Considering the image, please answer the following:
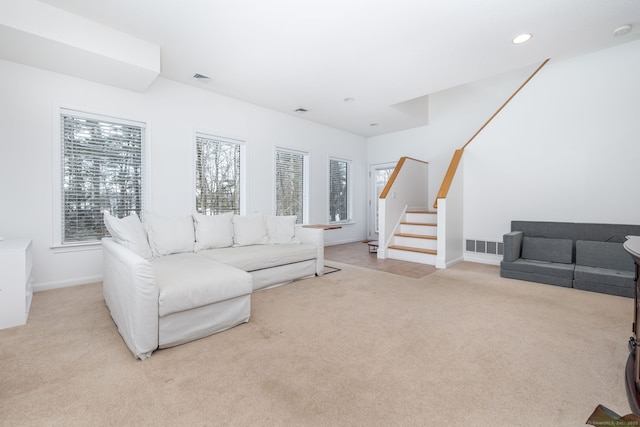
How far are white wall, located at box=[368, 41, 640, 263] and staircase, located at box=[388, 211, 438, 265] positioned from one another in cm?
65

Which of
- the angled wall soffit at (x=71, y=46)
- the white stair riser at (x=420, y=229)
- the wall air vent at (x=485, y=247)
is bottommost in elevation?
the wall air vent at (x=485, y=247)

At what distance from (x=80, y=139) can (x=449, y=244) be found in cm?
533

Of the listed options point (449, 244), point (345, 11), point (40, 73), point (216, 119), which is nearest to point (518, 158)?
point (449, 244)

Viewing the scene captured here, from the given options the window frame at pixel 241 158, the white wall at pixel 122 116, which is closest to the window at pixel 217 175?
the window frame at pixel 241 158

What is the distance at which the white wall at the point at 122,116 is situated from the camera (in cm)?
304

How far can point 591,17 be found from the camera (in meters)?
2.75

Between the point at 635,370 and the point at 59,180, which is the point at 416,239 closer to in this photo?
the point at 635,370

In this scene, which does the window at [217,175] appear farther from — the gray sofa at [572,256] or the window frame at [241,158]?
the gray sofa at [572,256]

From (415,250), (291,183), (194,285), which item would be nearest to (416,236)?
(415,250)

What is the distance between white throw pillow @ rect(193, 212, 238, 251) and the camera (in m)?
3.44

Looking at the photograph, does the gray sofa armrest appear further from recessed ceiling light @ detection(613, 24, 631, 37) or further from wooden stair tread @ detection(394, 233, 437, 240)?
recessed ceiling light @ detection(613, 24, 631, 37)

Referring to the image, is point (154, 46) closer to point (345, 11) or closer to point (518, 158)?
point (345, 11)

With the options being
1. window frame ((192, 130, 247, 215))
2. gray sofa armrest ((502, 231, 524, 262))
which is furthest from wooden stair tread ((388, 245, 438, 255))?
window frame ((192, 130, 247, 215))

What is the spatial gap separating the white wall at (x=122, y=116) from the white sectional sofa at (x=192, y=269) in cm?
105
